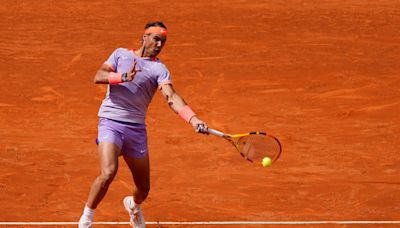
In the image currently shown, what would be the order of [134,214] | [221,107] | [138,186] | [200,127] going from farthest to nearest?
[221,107]
[134,214]
[138,186]
[200,127]

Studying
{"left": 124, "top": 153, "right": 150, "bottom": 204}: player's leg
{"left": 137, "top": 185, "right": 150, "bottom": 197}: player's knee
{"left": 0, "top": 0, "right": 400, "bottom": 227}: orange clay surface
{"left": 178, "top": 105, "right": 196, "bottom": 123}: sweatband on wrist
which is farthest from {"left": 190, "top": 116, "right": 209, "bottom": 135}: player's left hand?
{"left": 0, "top": 0, "right": 400, "bottom": 227}: orange clay surface

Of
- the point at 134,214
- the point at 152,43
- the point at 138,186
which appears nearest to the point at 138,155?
the point at 138,186

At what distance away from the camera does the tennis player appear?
372 inches


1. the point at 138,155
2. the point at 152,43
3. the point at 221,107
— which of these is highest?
the point at 221,107

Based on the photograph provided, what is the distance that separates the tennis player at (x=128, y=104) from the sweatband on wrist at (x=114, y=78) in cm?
1

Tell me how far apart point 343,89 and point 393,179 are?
4.16 m

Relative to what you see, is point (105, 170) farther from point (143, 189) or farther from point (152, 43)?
point (152, 43)

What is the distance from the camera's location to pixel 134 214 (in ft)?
34.3

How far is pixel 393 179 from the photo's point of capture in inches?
504

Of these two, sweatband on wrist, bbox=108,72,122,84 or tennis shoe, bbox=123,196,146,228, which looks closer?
sweatband on wrist, bbox=108,72,122,84

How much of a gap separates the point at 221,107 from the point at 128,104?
622cm

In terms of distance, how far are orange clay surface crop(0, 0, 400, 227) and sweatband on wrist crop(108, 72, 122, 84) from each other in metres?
2.45

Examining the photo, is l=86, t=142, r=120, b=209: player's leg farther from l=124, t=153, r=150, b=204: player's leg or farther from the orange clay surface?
the orange clay surface

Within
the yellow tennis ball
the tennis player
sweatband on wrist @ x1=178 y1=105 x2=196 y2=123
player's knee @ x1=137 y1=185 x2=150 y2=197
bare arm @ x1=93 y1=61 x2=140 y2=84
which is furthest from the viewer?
player's knee @ x1=137 y1=185 x2=150 y2=197
